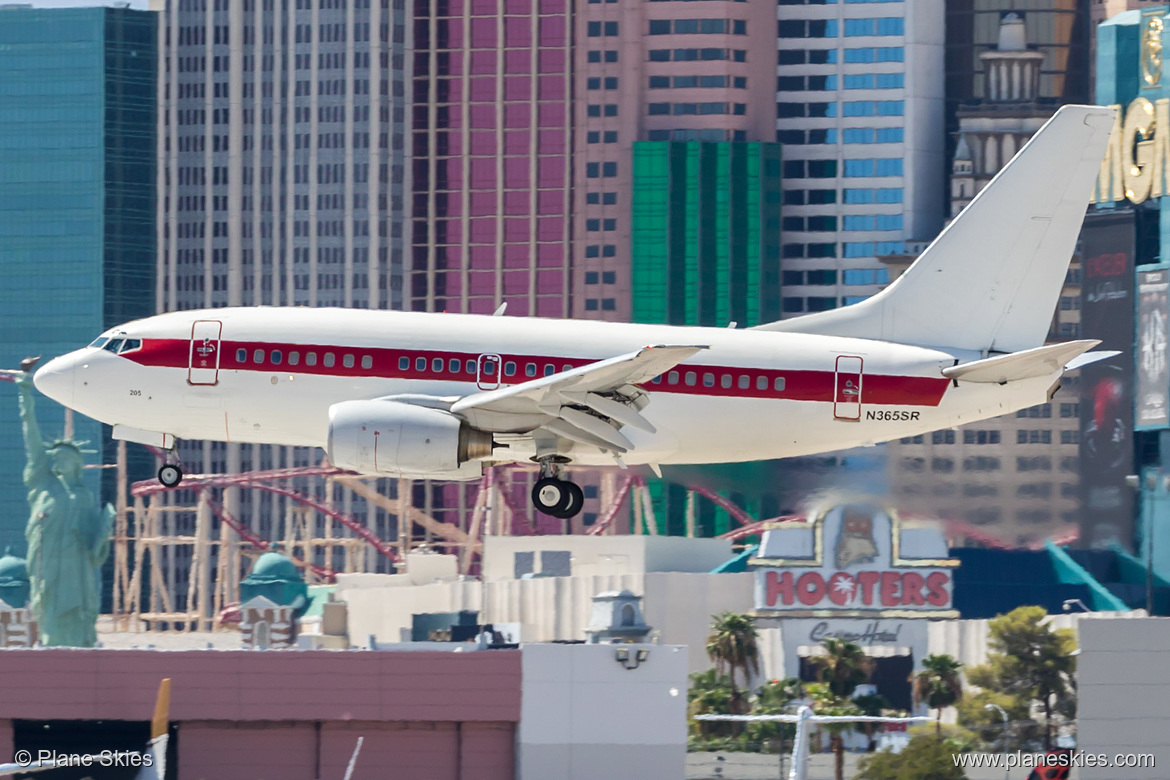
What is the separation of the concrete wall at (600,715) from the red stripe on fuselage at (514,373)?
2200 centimetres

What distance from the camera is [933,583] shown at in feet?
365

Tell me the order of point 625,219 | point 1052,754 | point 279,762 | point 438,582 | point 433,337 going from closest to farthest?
point 433,337 → point 1052,754 → point 279,762 → point 438,582 → point 625,219

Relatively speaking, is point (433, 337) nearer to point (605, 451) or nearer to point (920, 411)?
point (605, 451)

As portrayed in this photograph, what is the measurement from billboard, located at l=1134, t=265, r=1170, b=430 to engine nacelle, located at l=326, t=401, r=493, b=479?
11418 cm

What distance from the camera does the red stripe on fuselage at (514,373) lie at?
5019cm

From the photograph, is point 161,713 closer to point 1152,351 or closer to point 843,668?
point 843,668

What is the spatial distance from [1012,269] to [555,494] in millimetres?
12909

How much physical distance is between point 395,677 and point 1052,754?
22100mm

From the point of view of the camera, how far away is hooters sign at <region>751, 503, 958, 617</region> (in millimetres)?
110188

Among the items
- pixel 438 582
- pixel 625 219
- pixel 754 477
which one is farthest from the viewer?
pixel 625 219

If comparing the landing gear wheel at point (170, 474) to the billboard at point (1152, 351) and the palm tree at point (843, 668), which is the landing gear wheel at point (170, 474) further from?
the billboard at point (1152, 351)

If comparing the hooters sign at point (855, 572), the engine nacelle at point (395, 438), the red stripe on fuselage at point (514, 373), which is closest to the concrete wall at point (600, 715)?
the red stripe on fuselage at point (514, 373)

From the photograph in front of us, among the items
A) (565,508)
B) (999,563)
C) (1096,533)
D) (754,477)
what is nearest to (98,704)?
(565,508)

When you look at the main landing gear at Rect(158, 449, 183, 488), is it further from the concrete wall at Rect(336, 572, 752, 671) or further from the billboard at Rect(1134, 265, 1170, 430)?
the billboard at Rect(1134, 265, 1170, 430)
